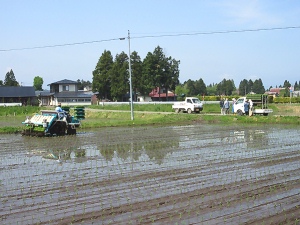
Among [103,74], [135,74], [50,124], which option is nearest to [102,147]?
[50,124]

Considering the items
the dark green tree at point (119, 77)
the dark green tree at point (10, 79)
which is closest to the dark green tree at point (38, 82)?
the dark green tree at point (10, 79)

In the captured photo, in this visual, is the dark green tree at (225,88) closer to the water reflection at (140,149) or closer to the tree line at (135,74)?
the tree line at (135,74)

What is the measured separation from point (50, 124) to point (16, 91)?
183 ft

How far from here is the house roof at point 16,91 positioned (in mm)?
71438

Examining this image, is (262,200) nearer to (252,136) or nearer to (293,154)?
(293,154)

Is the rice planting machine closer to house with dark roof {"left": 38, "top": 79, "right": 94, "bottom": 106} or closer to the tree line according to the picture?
the tree line

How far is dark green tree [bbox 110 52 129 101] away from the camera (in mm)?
64062

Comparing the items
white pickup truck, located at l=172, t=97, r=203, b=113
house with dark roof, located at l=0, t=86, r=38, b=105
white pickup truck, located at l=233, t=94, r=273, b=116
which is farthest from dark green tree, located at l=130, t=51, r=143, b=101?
white pickup truck, located at l=233, t=94, r=273, b=116

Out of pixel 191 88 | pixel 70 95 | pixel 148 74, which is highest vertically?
pixel 148 74

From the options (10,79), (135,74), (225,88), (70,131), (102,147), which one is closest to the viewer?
(102,147)

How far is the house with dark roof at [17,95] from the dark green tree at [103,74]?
12606 millimetres

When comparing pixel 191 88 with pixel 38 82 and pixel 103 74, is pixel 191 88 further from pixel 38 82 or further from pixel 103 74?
pixel 103 74

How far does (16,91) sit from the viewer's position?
238 feet

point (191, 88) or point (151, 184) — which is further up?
point (191, 88)
